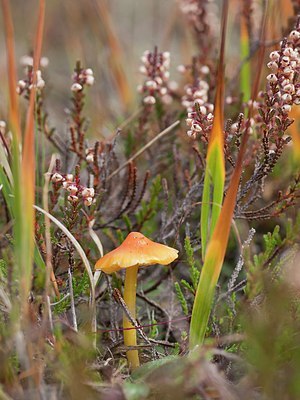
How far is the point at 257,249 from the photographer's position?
1642 millimetres

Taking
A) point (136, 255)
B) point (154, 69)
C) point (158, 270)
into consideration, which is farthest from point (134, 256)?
point (154, 69)

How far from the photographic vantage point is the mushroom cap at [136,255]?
1009mm

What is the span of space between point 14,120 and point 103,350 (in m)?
0.53

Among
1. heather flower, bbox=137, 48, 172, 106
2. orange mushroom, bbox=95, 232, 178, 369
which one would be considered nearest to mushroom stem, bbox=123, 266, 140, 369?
orange mushroom, bbox=95, 232, 178, 369

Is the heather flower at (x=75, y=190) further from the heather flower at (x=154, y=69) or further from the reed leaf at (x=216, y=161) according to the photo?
the heather flower at (x=154, y=69)

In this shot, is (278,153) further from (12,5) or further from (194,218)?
(12,5)

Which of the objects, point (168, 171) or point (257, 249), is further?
point (168, 171)

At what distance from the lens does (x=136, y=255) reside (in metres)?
1.02

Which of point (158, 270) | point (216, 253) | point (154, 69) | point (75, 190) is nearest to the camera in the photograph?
point (216, 253)

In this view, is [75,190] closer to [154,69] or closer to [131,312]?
[131,312]

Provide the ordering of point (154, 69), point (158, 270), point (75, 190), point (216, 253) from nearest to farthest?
1. point (216, 253)
2. point (75, 190)
3. point (158, 270)
4. point (154, 69)

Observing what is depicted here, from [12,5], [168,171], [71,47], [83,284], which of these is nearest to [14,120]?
[83,284]

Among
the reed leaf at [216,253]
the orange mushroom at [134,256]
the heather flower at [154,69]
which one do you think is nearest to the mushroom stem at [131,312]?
the orange mushroom at [134,256]

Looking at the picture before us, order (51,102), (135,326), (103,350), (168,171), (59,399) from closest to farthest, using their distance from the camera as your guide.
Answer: (59,399), (135,326), (103,350), (168,171), (51,102)
